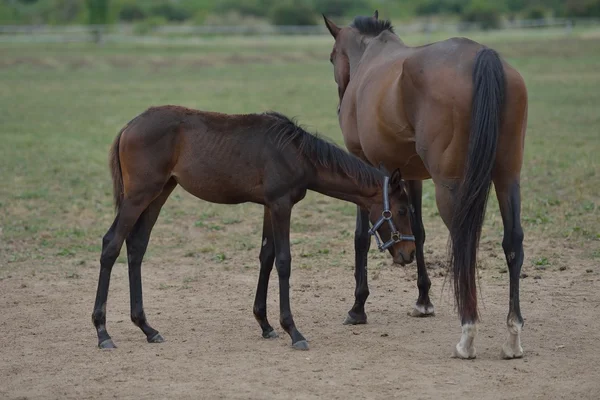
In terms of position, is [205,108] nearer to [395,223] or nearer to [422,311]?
[422,311]

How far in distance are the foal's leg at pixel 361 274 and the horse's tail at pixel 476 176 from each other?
45.1 inches

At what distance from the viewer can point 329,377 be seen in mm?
5496

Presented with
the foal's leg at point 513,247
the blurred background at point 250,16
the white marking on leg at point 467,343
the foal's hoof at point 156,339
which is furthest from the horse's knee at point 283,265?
the blurred background at point 250,16

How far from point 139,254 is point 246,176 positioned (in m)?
0.99

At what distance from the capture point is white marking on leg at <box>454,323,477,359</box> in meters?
5.83

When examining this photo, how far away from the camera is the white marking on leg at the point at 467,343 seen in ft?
19.1

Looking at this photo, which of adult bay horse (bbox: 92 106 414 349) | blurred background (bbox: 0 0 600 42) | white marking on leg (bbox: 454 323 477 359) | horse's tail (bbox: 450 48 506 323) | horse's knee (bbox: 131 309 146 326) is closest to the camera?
horse's tail (bbox: 450 48 506 323)

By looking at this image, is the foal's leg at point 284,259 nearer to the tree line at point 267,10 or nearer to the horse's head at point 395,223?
the horse's head at point 395,223

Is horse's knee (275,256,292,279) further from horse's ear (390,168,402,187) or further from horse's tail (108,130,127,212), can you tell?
horse's tail (108,130,127,212)

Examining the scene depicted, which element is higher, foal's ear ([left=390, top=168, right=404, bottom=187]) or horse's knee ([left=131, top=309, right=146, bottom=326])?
foal's ear ([left=390, top=168, right=404, bottom=187])

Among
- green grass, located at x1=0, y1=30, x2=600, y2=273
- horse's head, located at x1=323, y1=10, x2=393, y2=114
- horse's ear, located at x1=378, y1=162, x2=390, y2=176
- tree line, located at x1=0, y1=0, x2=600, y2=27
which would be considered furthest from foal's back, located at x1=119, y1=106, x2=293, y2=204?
tree line, located at x1=0, y1=0, x2=600, y2=27

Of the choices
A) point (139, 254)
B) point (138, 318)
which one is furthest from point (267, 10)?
point (138, 318)

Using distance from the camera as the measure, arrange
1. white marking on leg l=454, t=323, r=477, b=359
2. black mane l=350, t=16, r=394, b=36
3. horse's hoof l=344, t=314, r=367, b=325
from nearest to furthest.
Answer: white marking on leg l=454, t=323, r=477, b=359 → horse's hoof l=344, t=314, r=367, b=325 → black mane l=350, t=16, r=394, b=36

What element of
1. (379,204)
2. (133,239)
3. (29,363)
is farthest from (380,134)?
(29,363)
